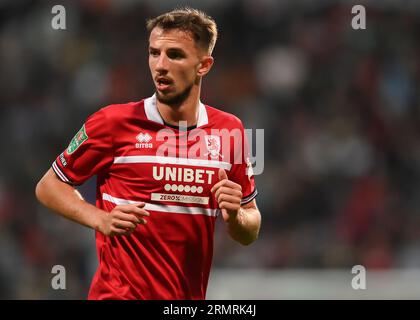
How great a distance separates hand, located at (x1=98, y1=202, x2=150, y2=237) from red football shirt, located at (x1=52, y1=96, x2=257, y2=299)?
1.33 feet

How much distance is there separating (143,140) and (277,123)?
26.9 ft

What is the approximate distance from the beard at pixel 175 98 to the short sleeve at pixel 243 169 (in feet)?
1.41

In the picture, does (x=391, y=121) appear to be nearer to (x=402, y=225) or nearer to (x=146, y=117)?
(x=402, y=225)

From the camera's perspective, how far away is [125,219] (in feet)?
16.0

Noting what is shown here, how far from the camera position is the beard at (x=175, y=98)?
5.48 meters

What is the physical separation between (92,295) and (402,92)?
9.40 meters

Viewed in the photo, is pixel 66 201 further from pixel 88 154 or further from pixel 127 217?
pixel 127 217

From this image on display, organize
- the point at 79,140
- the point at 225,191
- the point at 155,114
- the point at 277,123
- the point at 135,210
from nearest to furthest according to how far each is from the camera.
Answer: the point at 135,210 → the point at 225,191 → the point at 79,140 → the point at 155,114 → the point at 277,123

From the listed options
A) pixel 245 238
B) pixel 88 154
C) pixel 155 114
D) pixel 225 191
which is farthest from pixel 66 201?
pixel 245 238

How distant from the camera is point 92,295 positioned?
5.46 metres

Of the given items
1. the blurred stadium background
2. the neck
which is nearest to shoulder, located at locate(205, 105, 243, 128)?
the neck

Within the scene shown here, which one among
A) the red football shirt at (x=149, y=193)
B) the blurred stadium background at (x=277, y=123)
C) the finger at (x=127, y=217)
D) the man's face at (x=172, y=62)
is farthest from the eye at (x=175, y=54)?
the blurred stadium background at (x=277, y=123)

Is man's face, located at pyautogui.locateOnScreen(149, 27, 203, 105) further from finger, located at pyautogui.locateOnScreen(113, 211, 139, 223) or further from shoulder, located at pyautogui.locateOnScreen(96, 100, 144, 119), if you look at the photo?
finger, located at pyautogui.locateOnScreen(113, 211, 139, 223)

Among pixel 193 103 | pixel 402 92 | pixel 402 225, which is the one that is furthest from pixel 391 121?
pixel 193 103
